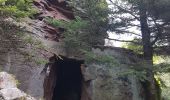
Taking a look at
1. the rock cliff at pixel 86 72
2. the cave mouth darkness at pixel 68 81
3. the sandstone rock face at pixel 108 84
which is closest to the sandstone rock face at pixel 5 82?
the rock cliff at pixel 86 72

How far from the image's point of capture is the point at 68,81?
14.8 metres

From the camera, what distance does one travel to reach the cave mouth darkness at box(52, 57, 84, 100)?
46.5 feet

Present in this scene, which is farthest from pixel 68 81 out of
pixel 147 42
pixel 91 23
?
pixel 147 42

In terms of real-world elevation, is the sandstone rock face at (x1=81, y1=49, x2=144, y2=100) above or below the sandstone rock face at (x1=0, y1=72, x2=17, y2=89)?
below

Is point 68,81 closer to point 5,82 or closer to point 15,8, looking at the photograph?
point 5,82

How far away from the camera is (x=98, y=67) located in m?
12.0

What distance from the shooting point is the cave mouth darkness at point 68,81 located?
14172mm

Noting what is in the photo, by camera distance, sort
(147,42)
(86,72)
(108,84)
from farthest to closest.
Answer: (86,72), (108,84), (147,42)

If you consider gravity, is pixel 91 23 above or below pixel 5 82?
above

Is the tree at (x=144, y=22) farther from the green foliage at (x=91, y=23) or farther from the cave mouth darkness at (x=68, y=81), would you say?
the cave mouth darkness at (x=68, y=81)

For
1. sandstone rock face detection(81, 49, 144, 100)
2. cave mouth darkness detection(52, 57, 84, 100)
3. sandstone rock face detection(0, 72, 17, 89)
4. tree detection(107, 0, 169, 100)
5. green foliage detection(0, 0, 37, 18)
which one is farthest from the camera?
cave mouth darkness detection(52, 57, 84, 100)

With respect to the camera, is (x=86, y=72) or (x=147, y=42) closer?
(x=147, y=42)

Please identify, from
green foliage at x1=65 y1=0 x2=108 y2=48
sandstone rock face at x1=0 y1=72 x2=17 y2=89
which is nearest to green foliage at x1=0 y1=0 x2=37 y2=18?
sandstone rock face at x1=0 y1=72 x2=17 y2=89

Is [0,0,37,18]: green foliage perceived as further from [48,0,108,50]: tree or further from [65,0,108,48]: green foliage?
[65,0,108,48]: green foliage
